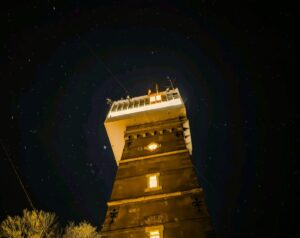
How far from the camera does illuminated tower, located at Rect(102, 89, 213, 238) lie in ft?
43.2

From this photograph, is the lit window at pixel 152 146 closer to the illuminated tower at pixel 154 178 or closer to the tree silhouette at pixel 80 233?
the illuminated tower at pixel 154 178

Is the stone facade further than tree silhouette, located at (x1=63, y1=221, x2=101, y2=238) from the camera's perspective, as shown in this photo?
No

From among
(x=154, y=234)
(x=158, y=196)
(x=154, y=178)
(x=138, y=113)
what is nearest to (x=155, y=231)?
(x=154, y=234)

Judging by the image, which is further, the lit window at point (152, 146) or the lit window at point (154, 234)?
the lit window at point (152, 146)

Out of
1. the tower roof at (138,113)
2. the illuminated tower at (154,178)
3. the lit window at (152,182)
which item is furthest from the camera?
the tower roof at (138,113)

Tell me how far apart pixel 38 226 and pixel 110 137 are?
1014 centimetres

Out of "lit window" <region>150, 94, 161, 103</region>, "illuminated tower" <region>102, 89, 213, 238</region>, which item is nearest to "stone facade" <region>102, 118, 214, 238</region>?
"illuminated tower" <region>102, 89, 213, 238</region>

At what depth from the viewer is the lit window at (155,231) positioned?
1276 cm

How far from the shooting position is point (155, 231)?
13.0 m

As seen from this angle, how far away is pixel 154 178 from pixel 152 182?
1.11ft

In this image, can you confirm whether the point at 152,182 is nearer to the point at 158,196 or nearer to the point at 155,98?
the point at 158,196

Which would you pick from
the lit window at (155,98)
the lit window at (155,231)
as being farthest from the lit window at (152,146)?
the lit window at (155,231)

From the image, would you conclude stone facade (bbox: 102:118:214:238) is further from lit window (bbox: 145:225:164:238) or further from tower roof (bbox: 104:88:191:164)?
tower roof (bbox: 104:88:191:164)

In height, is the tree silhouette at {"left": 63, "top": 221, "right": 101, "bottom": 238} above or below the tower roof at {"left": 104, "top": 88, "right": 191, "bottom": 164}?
below
